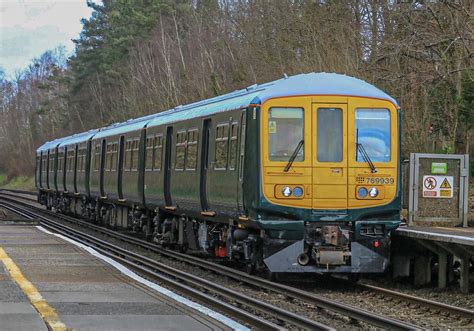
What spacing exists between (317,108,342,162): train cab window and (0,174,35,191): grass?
6757 cm

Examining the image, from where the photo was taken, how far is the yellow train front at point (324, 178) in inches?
510

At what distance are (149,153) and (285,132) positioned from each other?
7672 mm

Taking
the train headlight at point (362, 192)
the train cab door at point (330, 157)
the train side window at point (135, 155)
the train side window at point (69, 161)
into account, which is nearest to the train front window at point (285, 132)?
the train cab door at point (330, 157)

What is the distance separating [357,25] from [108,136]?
9.65 meters

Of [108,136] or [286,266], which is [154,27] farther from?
[286,266]

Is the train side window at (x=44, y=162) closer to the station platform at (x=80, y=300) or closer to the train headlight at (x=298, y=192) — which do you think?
the station platform at (x=80, y=300)

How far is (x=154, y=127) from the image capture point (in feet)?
65.5

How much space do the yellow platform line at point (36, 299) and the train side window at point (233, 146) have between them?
359cm

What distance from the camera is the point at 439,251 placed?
13273mm

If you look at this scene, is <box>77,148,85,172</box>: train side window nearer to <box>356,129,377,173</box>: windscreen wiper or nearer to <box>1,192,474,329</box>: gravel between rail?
<box>1,192,474,329</box>: gravel between rail

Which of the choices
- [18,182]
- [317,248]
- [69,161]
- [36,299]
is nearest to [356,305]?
[317,248]

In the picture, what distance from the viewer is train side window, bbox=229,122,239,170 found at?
45.8 ft

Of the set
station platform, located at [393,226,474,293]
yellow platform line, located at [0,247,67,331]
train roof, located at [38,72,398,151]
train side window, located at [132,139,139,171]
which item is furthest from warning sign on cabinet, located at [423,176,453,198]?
yellow platform line, located at [0,247,67,331]

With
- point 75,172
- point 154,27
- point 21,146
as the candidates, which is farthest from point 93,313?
point 21,146
